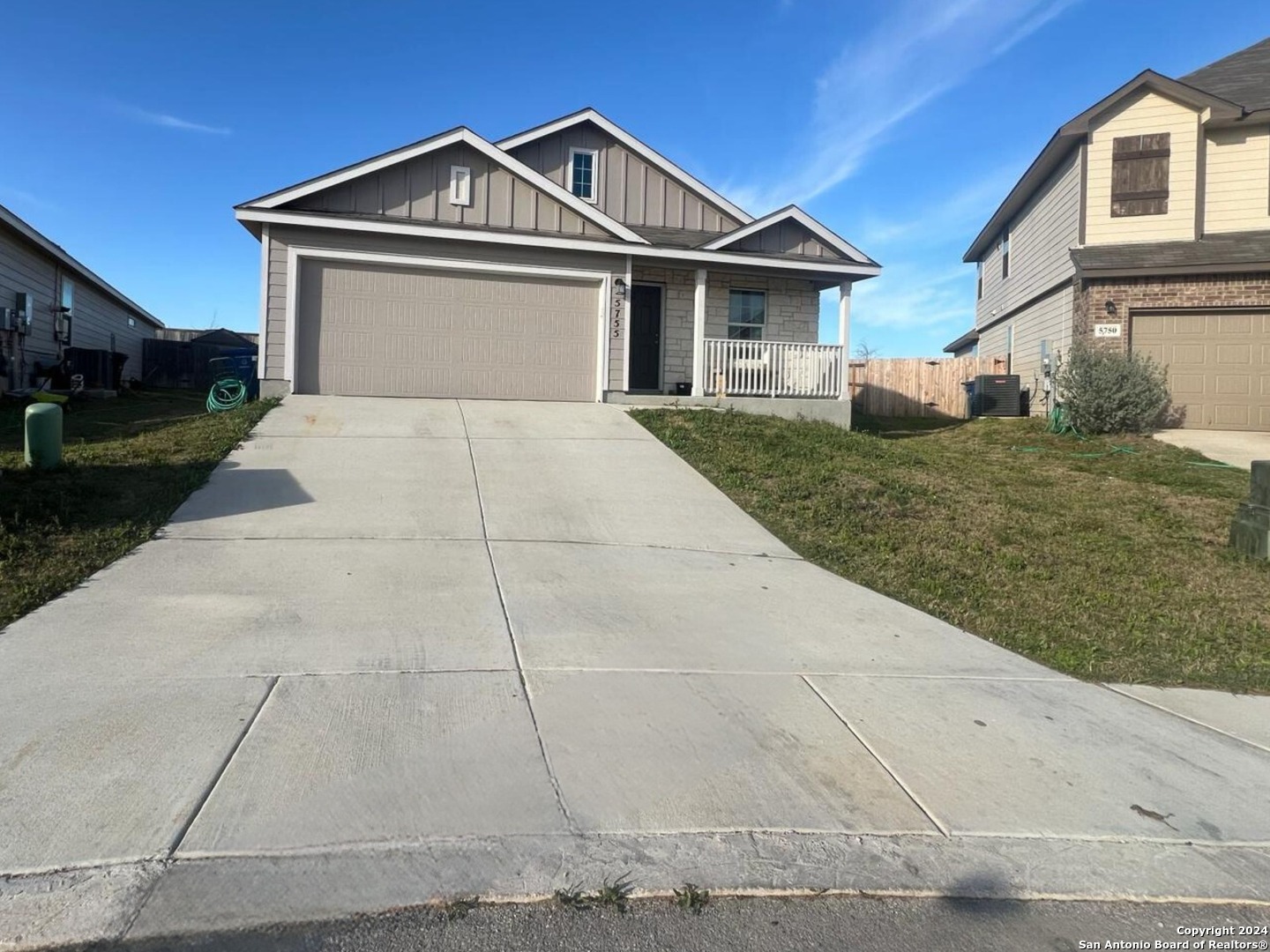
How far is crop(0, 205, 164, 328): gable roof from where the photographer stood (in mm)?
14605

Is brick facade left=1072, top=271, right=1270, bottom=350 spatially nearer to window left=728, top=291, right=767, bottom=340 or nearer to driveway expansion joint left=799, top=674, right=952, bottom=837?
window left=728, top=291, right=767, bottom=340

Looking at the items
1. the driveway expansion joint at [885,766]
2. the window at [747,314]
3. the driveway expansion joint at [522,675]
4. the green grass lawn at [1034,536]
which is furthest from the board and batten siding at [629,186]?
the driveway expansion joint at [885,766]

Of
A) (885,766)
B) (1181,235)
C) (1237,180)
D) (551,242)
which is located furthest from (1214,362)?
(885,766)

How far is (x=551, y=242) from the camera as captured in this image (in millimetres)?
13719

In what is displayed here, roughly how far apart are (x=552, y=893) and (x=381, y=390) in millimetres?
11743

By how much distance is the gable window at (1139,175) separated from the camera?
16250 millimetres

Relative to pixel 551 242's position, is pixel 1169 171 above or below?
→ above

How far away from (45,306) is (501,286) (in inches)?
423

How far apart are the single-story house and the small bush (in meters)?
18.8

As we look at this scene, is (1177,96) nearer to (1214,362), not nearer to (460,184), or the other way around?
(1214,362)

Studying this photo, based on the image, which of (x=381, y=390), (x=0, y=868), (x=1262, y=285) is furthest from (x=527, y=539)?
(x=1262, y=285)

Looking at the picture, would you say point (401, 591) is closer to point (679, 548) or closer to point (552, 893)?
point (679, 548)

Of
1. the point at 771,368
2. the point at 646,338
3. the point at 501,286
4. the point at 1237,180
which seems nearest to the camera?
the point at 501,286

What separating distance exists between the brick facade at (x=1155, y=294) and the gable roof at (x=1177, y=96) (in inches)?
126
